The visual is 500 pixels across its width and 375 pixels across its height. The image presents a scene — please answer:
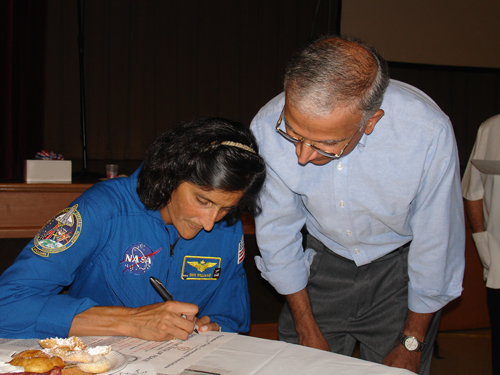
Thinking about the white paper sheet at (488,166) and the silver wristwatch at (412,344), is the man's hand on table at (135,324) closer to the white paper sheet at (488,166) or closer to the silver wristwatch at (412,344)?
the silver wristwatch at (412,344)

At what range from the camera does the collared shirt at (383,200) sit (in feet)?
3.68

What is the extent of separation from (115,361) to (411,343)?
82 cm

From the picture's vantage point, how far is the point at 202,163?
3.69ft

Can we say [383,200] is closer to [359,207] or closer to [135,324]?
[359,207]

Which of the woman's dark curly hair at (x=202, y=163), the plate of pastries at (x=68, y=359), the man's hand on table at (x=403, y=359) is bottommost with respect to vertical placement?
the man's hand on table at (x=403, y=359)

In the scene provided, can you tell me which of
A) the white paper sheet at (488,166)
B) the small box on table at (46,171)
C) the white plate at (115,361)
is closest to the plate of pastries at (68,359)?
the white plate at (115,361)

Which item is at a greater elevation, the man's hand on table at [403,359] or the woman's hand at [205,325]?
the woman's hand at [205,325]

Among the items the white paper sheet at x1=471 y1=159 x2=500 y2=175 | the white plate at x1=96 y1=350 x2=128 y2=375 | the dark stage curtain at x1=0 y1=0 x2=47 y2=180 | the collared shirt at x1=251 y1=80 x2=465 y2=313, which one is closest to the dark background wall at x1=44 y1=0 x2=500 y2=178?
the dark stage curtain at x1=0 y1=0 x2=47 y2=180

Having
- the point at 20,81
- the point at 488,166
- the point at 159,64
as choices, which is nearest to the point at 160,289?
the point at 488,166

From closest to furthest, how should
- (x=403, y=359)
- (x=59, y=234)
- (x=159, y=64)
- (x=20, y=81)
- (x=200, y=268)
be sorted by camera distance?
(x=59, y=234), (x=403, y=359), (x=200, y=268), (x=20, y=81), (x=159, y=64)

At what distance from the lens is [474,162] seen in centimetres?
201

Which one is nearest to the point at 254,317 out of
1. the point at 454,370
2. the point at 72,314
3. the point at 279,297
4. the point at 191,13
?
the point at 279,297

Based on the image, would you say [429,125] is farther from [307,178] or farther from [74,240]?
[74,240]

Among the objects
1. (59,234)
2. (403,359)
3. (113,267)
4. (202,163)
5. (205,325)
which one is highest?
(202,163)
